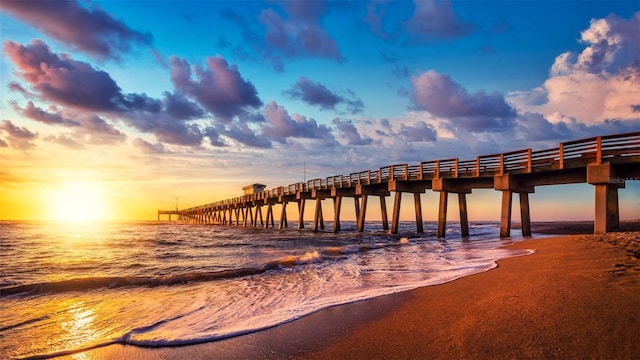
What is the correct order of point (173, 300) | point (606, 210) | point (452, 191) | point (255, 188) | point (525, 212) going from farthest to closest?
point (255, 188)
point (452, 191)
point (525, 212)
point (606, 210)
point (173, 300)

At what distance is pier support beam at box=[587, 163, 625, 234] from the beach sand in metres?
8.75

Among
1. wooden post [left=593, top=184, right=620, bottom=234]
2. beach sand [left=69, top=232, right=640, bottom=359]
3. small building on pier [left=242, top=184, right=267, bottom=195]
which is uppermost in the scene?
small building on pier [left=242, top=184, right=267, bottom=195]

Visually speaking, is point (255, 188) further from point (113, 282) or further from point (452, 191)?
point (113, 282)

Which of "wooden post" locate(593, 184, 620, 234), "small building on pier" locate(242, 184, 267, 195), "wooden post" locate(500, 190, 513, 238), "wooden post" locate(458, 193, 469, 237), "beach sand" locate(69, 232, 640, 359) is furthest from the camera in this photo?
"small building on pier" locate(242, 184, 267, 195)

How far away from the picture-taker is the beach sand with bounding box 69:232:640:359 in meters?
3.24

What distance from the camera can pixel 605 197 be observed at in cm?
1334

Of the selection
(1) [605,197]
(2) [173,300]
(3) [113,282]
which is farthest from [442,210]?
(2) [173,300]

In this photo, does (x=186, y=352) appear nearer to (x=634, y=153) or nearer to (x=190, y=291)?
(x=190, y=291)

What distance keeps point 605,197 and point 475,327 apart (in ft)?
42.7

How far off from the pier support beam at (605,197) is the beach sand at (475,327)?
8749 mm

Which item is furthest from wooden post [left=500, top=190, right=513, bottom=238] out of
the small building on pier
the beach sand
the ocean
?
the small building on pier

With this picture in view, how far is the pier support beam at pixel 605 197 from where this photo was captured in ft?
42.6

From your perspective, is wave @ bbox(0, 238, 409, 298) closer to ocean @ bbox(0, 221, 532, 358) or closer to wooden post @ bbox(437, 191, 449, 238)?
ocean @ bbox(0, 221, 532, 358)

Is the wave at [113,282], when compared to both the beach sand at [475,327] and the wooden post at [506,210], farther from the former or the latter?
the wooden post at [506,210]
